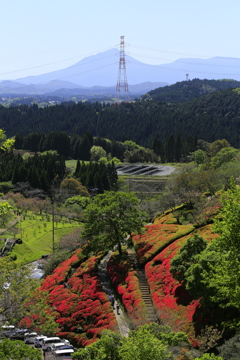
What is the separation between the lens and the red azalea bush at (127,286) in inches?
1232

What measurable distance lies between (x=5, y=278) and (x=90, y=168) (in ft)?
237

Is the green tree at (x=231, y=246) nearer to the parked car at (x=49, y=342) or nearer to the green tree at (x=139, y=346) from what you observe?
the green tree at (x=139, y=346)

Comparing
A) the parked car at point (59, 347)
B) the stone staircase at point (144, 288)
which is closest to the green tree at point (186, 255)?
the stone staircase at point (144, 288)

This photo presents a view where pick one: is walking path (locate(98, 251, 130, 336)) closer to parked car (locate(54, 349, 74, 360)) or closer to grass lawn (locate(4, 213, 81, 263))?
parked car (locate(54, 349, 74, 360))

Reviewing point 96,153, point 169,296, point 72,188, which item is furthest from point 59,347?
point 96,153

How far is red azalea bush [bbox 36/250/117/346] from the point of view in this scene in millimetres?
31906

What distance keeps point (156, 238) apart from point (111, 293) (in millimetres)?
9247

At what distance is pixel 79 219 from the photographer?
2783 inches

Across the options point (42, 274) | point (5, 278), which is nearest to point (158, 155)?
point (42, 274)

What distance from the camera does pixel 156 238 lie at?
4409cm

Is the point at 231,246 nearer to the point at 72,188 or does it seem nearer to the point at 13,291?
the point at 13,291

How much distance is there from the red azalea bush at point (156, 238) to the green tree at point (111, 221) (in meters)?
2.00

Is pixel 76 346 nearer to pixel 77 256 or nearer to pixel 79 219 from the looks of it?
pixel 77 256

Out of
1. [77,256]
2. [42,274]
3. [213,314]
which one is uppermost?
[213,314]
